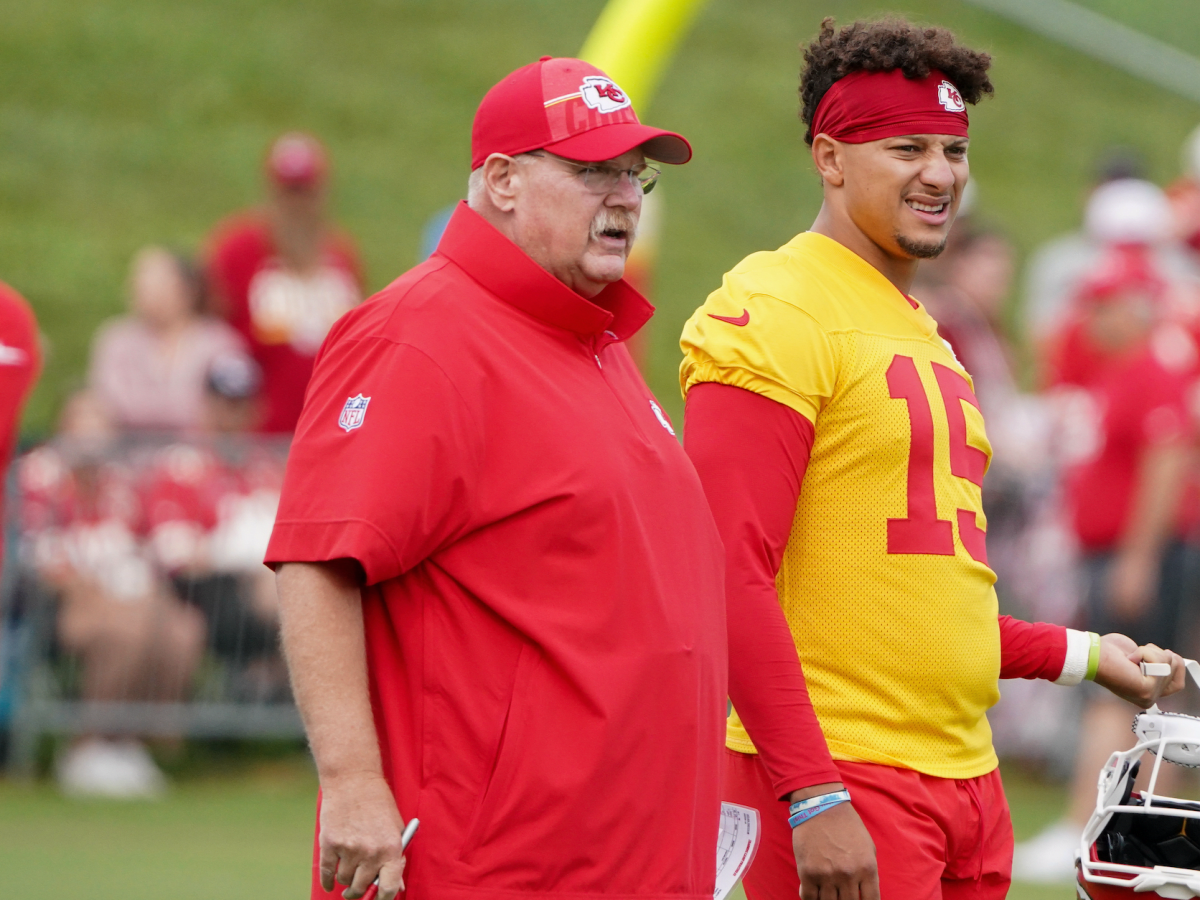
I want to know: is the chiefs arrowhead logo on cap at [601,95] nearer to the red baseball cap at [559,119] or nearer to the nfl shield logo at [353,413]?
the red baseball cap at [559,119]

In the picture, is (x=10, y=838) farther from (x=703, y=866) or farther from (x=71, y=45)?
(x=71, y=45)

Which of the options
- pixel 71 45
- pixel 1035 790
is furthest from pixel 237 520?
pixel 71 45

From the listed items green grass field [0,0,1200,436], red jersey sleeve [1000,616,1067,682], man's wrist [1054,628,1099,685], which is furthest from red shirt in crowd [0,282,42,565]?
green grass field [0,0,1200,436]

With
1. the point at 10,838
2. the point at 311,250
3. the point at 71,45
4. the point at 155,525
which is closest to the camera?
the point at 10,838

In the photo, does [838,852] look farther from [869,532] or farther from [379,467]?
[379,467]

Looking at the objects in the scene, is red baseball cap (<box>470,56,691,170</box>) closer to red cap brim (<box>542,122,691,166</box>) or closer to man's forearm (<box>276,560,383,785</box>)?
red cap brim (<box>542,122,691,166</box>)

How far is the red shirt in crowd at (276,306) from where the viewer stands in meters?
10.4

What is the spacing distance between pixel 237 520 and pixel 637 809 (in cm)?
653

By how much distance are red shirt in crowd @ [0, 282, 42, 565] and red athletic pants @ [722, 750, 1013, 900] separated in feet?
6.41

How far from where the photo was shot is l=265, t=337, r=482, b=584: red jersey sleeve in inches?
116

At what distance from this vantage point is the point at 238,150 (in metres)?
17.7

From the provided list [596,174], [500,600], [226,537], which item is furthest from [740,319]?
[226,537]

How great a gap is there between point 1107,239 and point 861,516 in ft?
20.3

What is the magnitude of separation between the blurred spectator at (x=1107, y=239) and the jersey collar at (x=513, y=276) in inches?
247
